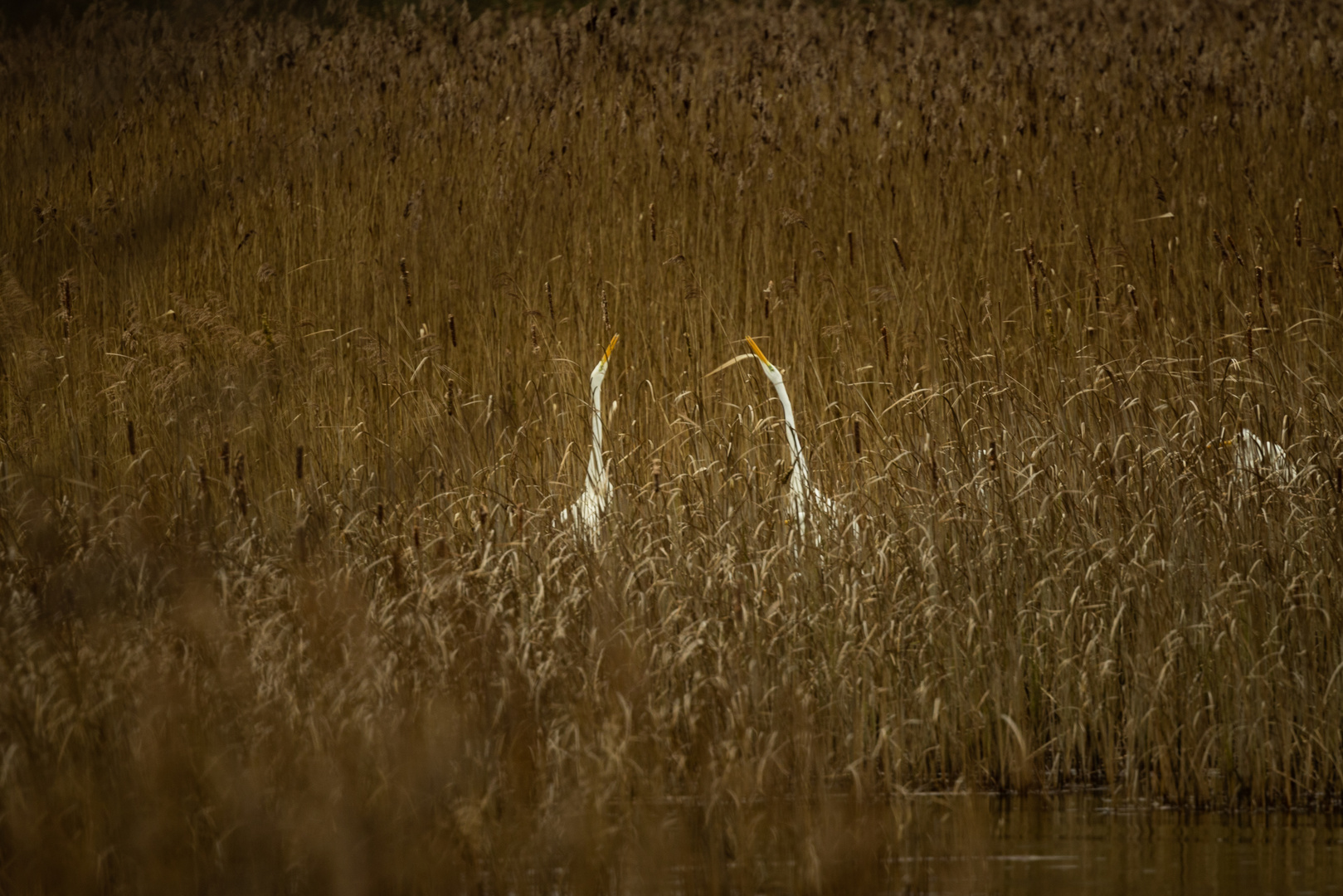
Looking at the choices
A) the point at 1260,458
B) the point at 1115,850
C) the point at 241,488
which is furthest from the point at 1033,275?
the point at 241,488

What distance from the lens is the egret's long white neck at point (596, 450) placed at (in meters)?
4.86

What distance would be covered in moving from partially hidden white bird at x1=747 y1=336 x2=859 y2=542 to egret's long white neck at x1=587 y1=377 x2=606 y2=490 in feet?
1.82

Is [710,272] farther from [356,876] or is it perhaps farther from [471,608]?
[356,876]

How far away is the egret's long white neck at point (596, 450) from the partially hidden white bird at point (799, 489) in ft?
1.82

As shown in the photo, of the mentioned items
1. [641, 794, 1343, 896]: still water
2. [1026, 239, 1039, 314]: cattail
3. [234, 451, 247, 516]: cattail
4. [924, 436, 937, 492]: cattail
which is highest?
[1026, 239, 1039, 314]: cattail

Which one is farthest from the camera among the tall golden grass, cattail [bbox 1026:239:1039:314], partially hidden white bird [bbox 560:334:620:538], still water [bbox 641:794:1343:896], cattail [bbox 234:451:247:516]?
cattail [bbox 1026:239:1039:314]

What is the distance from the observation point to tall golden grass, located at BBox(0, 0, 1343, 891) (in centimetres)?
343

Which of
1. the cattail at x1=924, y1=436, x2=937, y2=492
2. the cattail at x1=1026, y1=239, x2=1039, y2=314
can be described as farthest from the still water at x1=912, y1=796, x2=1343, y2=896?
the cattail at x1=1026, y1=239, x2=1039, y2=314

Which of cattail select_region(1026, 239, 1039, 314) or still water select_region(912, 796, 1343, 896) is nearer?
still water select_region(912, 796, 1343, 896)

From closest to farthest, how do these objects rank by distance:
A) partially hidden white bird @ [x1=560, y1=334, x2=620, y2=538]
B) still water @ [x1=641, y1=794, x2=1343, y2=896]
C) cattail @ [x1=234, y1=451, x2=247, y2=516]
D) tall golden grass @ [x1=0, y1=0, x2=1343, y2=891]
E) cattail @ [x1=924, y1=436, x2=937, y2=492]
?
still water @ [x1=641, y1=794, x2=1343, y2=896]
tall golden grass @ [x1=0, y1=0, x2=1343, y2=891]
cattail @ [x1=234, y1=451, x2=247, y2=516]
cattail @ [x1=924, y1=436, x2=937, y2=492]
partially hidden white bird @ [x1=560, y1=334, x2=620, y2=538]

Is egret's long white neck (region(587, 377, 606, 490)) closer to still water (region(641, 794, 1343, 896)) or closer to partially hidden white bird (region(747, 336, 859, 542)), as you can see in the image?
partially hidden white bird (region(747, 336, 859, 542))

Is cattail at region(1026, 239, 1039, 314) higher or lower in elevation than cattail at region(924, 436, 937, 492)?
higher

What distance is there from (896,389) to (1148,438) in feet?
3.92

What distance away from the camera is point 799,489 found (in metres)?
4.95
